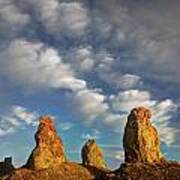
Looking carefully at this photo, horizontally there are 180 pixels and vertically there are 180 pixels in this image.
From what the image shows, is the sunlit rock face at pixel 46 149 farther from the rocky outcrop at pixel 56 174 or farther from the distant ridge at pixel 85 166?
the rocky outcrop at pixel 56 174

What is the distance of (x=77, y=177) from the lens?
150 m

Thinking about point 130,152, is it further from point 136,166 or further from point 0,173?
point 0,173

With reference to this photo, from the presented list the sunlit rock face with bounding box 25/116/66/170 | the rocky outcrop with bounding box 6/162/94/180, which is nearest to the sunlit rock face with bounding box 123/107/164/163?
the rocky outcrop with bounding box 6/162/94/180

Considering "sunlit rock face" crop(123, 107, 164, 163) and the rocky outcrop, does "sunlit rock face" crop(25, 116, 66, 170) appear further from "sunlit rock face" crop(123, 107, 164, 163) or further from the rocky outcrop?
"sunlit rock face" crop(123, 107, 164, 163)

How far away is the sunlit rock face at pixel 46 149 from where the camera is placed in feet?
512

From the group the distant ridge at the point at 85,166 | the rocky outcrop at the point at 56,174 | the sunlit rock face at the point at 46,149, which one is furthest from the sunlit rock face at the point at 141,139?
the sunlit rock face at the point at 46,149

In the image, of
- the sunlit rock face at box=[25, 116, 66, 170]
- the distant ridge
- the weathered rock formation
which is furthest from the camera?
the weathered rock formation

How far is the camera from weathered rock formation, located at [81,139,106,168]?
180625mm

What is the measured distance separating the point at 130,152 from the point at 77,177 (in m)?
16.8

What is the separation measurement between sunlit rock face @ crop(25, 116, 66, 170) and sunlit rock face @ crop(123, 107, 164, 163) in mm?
17076

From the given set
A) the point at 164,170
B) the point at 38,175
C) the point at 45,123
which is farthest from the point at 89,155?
the point at 164,170

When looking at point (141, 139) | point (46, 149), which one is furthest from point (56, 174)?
point (141, 139)

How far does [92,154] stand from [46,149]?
25.8 meters

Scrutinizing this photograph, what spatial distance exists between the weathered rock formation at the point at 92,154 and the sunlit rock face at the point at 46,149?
19.4 meters
